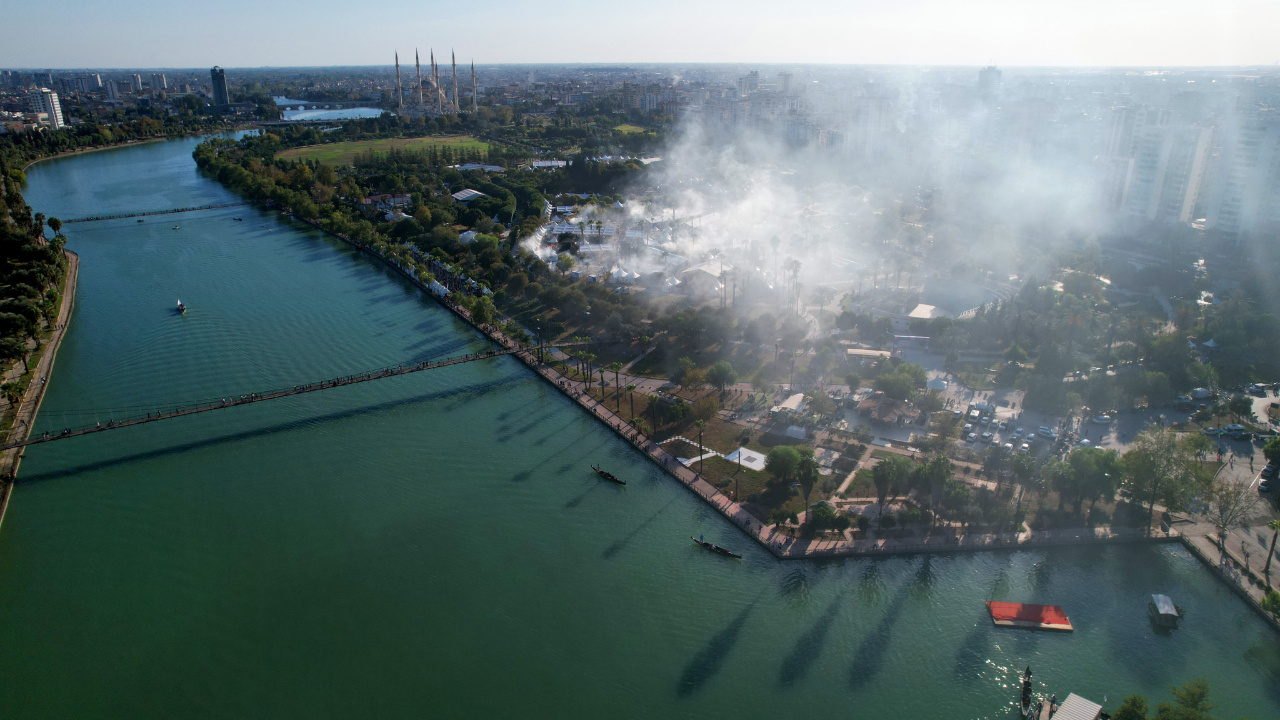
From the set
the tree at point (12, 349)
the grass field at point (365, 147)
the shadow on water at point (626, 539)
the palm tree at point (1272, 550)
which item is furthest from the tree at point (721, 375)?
the grass field at point (365, 147)

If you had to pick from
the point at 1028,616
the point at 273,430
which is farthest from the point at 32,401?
the point at 1028,616

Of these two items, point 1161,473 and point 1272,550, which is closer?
point 1272,550

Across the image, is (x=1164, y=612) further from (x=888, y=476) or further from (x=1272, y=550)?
(x=888, y=476)

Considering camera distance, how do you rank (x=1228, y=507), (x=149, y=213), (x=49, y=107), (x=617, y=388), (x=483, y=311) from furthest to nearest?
1. (x=49, y=107)
2. (x=149, y=213)
3. (x=483, y=311)
4. (x=617, y=388)
5. (x=1228, y=507)

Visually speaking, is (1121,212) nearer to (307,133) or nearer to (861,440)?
(861,440)

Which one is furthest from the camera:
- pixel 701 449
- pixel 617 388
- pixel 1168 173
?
pixel 1168 173

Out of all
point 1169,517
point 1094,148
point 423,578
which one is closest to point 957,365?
point 1169,517

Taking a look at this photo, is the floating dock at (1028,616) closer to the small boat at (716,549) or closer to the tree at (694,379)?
the small boat at (716,549)
